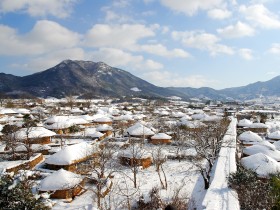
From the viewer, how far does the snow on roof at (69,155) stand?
76.3ft

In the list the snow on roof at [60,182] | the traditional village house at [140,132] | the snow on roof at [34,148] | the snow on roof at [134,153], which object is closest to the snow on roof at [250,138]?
the traditional village house at [140,132]

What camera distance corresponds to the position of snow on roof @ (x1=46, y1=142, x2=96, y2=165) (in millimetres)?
23266

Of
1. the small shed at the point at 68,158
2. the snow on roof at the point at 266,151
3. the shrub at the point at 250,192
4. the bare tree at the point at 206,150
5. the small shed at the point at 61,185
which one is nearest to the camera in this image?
the shrub at the point at 250,192

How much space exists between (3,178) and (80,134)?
31.4 m

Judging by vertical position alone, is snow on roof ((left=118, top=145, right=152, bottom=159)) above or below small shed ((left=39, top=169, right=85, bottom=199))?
above

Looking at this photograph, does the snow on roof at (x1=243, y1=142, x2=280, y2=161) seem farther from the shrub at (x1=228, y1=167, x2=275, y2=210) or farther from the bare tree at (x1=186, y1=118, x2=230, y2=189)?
the shrub at (x1=228, y1=167, x2=275, y2=210)

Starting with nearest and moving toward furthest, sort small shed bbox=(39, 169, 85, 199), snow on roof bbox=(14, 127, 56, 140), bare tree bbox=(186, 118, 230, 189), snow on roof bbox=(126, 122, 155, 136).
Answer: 1. small shed bbox=(39, 169, 85, 199)
2. bare tree bbox=(186, 118, 230, 189)
3. snow on roof bbox=(14, 127, 56, 140)
4. snow on roof bbox=(126, 122, 155, 136)

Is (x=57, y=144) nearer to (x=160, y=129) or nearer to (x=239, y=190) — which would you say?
(x=160, y=129)

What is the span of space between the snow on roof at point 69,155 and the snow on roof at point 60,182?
3.94 meters

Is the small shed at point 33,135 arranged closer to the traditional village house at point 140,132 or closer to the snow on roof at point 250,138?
the traditional village house at point 140,132

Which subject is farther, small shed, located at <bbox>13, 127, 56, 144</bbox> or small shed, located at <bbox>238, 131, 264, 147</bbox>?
small shed, located at <bbox>238, 131, 264, 147</bbox>

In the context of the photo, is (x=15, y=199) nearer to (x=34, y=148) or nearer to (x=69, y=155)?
(x=69, y=155)

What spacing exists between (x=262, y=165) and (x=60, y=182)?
1406 cm

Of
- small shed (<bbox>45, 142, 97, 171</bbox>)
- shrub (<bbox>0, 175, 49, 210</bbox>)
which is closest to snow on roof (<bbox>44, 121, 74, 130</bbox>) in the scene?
small shed (<bbox>45, 142, 97, 171</bbox>)
